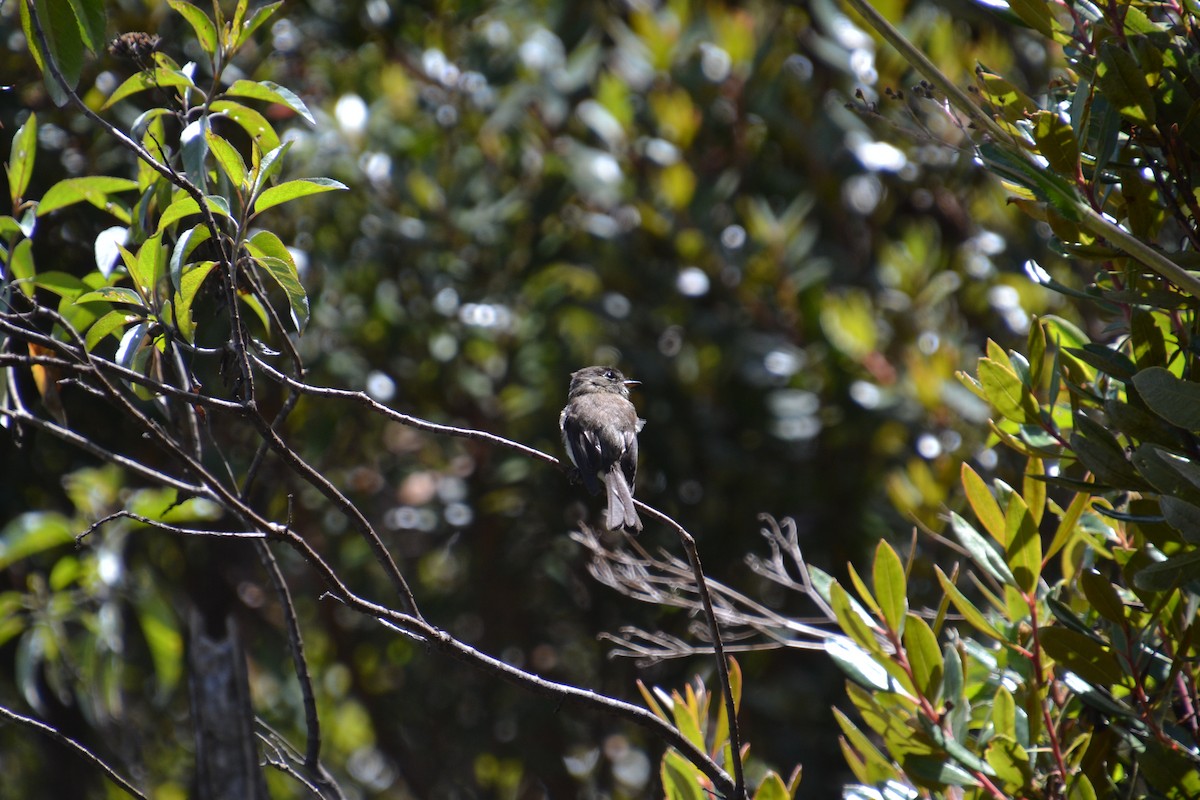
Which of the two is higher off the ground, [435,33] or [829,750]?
[435,33]

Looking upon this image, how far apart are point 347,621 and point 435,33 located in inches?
121

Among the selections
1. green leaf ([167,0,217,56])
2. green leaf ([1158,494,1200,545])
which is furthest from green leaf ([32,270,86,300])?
green leaf ([1158,494,1200,545])

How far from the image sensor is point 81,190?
281 cm

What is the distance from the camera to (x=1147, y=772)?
2355 millimetres

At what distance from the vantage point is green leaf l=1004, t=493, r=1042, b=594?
103 inches

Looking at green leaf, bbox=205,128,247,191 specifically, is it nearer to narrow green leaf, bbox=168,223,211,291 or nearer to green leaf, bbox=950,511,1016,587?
narrow green leaf, bbox=168,223,211,291

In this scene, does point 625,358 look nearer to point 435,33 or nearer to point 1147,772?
point 435,33

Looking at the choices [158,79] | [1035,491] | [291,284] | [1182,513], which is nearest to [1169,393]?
[1182,513]

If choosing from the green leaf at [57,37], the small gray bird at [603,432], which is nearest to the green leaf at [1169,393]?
the small gray bird at [603,432]

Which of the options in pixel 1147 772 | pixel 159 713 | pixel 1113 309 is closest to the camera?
pixel 1147 772

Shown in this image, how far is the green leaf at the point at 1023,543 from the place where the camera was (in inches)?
103

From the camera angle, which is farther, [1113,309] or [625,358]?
[625,358]

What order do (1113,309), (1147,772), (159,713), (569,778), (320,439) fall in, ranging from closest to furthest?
(1147,772) < (1113,309) < (320,439) < (569,778) < (159,713)

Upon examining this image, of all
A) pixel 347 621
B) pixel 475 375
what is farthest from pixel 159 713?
pixel 475 375
